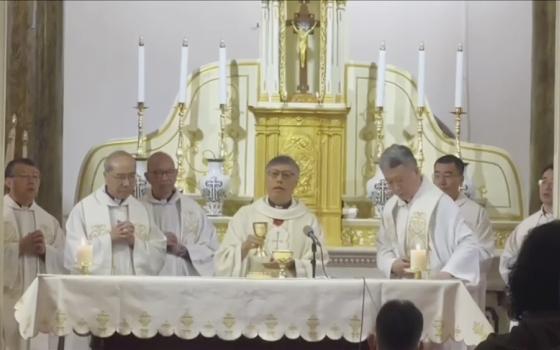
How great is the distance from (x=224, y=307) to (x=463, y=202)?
295 cm

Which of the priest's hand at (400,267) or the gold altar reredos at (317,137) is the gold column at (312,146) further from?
the priest's hand at (400,267)

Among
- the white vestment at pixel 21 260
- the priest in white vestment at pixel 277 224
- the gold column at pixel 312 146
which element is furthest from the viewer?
the gold column at pixel 312 146

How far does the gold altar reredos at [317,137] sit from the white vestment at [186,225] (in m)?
1.06

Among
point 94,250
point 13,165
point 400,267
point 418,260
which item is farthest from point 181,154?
point 418,260

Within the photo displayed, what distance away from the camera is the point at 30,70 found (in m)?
10.4

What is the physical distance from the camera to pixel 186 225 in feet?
27.8

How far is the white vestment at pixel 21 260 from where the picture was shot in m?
8.13

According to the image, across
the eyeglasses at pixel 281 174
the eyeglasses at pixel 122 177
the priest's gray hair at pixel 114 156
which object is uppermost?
the priest's gray hair at pixel 114 156

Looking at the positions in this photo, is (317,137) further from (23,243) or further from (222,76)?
(23,243)

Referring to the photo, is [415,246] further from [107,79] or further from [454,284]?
[107,79]

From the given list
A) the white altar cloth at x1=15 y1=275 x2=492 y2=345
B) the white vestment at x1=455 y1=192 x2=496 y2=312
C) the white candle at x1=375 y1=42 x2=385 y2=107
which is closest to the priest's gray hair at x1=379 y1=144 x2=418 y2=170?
the white altar cloth at x1=15 y1=275 x2=492 y2=345

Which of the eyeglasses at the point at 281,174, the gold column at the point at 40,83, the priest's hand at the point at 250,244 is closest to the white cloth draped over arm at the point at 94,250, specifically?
the priest's hand at the point at 250,244

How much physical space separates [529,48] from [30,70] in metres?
4.62

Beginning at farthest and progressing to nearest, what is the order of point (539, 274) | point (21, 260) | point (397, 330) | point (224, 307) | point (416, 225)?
point (21, 260)
point (416, 225)
point (224, 307)
point (397, 330)
point (539, 274)
